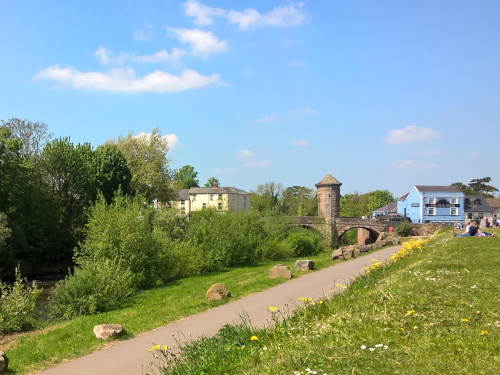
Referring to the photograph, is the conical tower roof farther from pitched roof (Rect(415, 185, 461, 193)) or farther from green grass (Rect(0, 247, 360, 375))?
green grass (Rect(0, 247, 360, 375))

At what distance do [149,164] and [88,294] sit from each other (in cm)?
3321

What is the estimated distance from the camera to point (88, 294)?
1496 cm

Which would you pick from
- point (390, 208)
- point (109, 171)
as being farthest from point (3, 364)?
point (390, 208)

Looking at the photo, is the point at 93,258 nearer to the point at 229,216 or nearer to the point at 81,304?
the point at 81,304

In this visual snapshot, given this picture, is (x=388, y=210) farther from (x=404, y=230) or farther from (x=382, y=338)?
(x=382, y=338)

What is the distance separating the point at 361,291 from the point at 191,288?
9.20m

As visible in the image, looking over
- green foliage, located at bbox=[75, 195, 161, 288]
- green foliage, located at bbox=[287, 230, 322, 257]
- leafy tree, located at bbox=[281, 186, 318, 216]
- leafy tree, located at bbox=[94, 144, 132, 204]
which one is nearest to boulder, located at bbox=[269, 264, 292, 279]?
green foliage, located at bbox=[75, 195, 161, 288]

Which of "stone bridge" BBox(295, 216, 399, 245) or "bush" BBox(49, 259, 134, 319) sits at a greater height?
"stone bridge" BBox(295, 216, 399, 245)

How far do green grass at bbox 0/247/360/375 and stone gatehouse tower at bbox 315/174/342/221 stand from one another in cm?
4015

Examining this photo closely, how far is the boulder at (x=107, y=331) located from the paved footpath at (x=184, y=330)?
376 millimetres

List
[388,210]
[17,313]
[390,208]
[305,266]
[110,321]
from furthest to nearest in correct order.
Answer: [390,208] → [388,210] → [305,266] → [17,313] → [110,321]

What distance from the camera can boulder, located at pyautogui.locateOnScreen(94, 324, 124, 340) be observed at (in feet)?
32.1

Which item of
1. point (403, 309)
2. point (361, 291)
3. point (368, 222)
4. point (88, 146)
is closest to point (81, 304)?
point (361, 291)

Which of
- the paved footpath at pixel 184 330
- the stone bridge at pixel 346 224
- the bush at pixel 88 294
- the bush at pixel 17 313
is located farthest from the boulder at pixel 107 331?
the stone bridge at pixel 346 224
